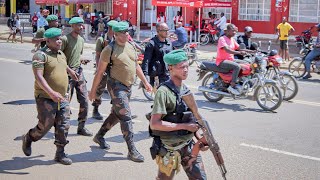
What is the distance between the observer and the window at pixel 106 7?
114ft

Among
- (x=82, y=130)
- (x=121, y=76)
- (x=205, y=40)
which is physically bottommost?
(x=82, y=130)

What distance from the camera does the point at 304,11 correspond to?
84.9 feet

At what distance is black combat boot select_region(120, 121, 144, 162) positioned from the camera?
260 inches

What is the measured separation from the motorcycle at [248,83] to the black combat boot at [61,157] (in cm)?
490

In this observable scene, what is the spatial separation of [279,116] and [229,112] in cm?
99

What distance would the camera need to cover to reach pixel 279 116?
9.64 metres

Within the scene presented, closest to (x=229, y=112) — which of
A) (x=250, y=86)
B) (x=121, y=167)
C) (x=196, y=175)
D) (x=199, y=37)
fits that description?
(x=250, y=86)

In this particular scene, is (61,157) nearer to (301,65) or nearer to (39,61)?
(39,61)

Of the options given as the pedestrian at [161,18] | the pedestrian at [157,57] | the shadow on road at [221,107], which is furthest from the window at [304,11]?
the pedestrian at [157,57]

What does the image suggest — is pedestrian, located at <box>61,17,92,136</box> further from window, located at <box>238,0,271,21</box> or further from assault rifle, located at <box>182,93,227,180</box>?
window, located at <box>238,0,271,21</box>

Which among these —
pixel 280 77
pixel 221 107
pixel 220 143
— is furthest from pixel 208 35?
pixel 220 143

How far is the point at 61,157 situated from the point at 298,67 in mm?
10707

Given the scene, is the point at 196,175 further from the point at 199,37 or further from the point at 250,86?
the point at 199,37

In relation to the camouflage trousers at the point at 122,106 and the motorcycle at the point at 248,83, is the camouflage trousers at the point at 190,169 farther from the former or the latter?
the motorcycle at the point at 248,83
